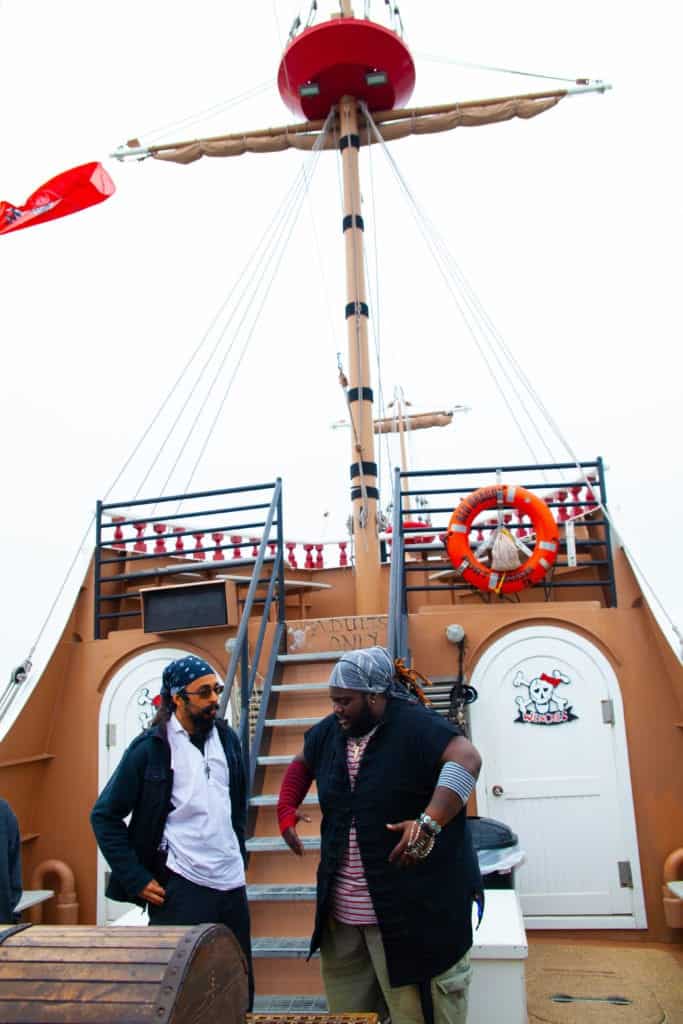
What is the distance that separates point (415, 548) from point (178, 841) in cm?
571

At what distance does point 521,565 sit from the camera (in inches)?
288

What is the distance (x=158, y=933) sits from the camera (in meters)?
2.34

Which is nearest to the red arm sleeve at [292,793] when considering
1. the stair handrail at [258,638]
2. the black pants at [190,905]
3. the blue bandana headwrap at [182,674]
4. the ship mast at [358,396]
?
the black pants at [190,905]

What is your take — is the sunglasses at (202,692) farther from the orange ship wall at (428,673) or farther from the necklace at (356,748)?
the orange ship wall at (428,673)

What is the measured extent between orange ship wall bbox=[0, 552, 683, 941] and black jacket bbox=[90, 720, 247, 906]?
392cm

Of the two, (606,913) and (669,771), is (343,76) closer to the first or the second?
(669,771)

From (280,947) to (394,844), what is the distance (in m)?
1.98

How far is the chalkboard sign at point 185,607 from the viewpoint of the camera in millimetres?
7066

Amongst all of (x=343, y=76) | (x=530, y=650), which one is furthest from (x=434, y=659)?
(x=343, y=76)

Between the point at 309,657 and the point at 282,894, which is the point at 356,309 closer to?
the point at 309,657

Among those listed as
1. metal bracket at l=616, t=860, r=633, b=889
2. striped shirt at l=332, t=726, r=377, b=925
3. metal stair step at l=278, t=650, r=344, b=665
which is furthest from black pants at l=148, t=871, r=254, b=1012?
metal bracket at l=616, t=860, r=633, b=889

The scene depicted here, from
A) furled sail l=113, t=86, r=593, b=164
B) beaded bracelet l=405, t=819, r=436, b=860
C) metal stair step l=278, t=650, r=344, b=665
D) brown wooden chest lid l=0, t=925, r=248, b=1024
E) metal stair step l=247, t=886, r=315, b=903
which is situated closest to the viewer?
brown wooden chest lid l=0, t=925, r=248, b=1024

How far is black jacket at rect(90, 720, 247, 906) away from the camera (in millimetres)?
3072

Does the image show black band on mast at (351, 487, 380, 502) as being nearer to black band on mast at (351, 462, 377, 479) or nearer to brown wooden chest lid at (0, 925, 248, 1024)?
black band on mast at (351, 462, 377, 479)
